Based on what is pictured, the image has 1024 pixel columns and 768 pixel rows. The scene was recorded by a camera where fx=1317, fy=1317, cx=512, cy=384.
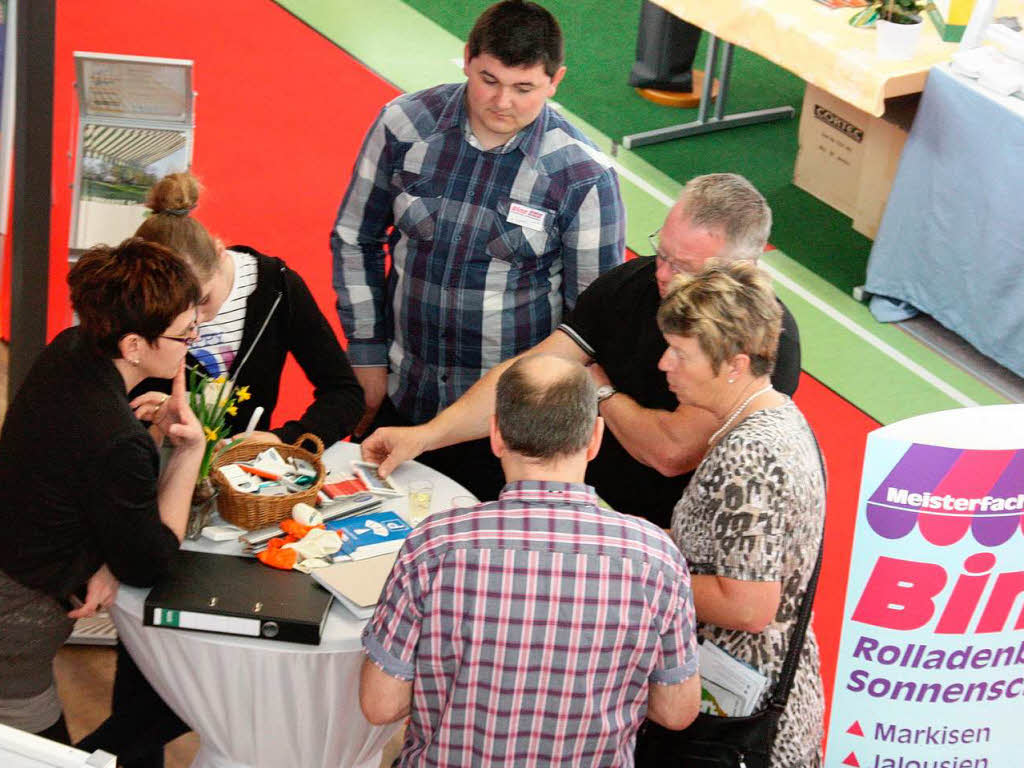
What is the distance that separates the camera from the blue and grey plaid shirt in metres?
3.39

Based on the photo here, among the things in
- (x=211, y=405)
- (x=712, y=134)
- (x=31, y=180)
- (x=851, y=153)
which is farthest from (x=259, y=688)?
(x=712, y=134)

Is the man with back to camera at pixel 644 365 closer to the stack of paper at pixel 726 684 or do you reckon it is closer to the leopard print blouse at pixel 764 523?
the leopard print blouse at pixel 764 523

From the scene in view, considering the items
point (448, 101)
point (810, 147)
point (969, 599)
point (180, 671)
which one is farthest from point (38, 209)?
point (810, 147)

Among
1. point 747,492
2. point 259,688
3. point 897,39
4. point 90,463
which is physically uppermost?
point 897,39

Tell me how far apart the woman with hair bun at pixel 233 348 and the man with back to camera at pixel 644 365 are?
0.74 ft

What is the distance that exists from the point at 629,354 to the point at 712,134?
440 cm

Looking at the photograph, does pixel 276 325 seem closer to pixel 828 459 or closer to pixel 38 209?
pixel 38 209

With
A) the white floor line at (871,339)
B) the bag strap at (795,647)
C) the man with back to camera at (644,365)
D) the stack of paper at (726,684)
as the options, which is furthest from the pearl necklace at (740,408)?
the white floor line at (871,339)

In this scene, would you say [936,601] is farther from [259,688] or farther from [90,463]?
[90,463]

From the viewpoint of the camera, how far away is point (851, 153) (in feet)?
20.6

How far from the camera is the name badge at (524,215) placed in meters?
3.36

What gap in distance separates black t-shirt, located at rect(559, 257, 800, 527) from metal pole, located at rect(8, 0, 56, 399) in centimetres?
163

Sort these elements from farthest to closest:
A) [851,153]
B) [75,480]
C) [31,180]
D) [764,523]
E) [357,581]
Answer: [851,153]
[31,180]
[357,581]
[75,480]
[764,523]

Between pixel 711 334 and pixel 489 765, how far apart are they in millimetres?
886
